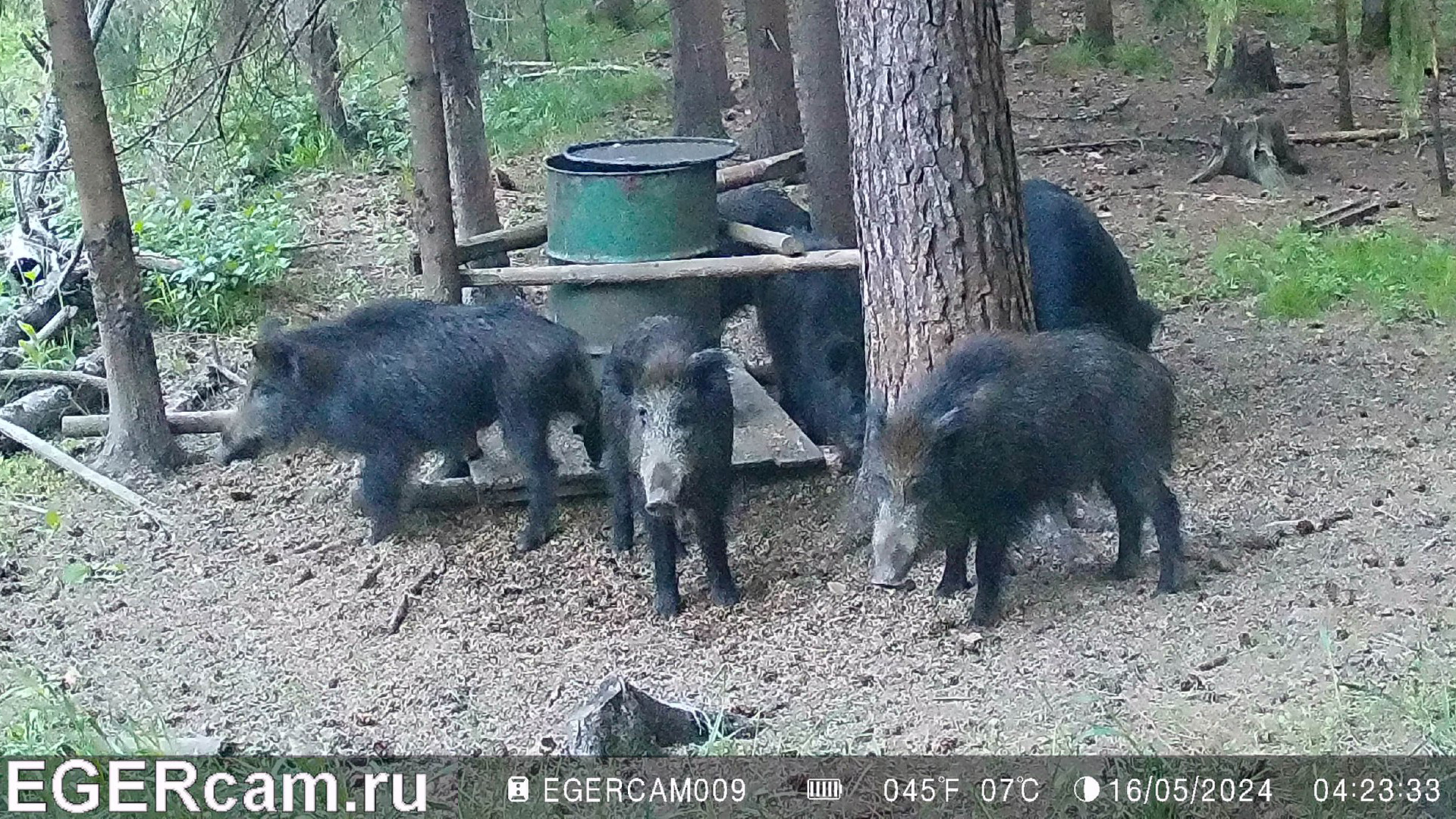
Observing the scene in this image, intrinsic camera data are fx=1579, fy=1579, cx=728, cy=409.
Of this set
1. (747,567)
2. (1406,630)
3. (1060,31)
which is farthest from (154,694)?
(1060,31)

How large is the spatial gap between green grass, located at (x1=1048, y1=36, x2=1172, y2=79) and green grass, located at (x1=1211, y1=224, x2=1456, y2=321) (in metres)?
5.36

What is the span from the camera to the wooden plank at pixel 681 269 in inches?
282

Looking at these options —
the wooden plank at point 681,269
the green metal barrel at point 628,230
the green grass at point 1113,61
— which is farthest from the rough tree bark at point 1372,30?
the wooden plank at point 681,269

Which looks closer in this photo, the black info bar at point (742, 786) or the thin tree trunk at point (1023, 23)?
the black info bar at point (742, 786)

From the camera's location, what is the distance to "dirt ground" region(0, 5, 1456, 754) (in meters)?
4.74

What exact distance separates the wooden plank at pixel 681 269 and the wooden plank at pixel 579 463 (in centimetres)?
67

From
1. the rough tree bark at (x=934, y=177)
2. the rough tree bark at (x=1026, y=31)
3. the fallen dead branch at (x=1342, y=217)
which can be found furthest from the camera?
the rough tree bark at (x=1026, y=31)

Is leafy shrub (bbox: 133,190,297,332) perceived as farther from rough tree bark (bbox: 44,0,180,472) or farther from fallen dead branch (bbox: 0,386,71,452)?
rough tree bark (bbox: 44,0,180,472)

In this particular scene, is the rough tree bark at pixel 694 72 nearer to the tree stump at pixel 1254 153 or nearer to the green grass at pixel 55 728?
the tree stump at pixel 1254 153

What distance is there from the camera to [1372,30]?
14797 mm

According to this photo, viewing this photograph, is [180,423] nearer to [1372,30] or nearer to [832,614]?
[832,614]

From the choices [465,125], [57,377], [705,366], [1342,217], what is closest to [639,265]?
[705,366]

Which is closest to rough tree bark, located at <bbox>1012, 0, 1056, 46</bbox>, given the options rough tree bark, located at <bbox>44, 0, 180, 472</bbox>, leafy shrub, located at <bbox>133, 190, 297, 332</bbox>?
leafy shrub, located at <bbox>133, 190, 297, 332</bbox>

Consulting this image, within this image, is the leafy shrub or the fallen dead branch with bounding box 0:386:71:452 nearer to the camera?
the fallen dead branch with bounding box 0:386:71:452
